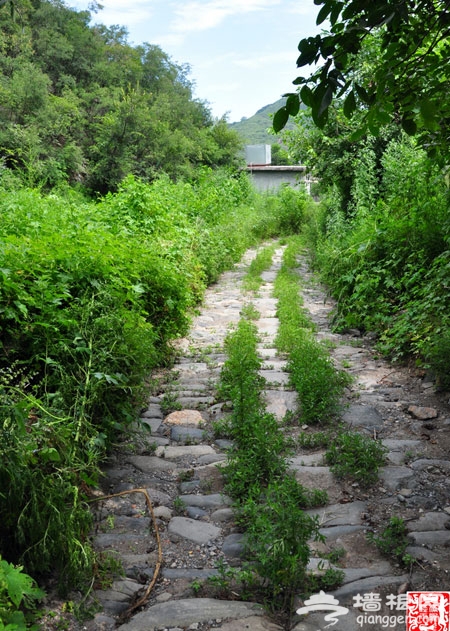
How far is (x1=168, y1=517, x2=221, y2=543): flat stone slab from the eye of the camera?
124 inches

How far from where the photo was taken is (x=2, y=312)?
3525 millimetres

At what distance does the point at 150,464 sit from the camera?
394 cm

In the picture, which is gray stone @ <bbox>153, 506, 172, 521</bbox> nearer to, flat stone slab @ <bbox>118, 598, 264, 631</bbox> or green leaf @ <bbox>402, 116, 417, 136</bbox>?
flat stone slab @ <bbox>118, 598, 264, 631</bbox>

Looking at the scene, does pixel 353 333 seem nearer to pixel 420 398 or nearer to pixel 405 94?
pixel 420 398

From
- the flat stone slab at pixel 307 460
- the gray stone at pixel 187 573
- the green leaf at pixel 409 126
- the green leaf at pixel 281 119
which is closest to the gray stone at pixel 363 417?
the flat stone slab at pixel 307 460

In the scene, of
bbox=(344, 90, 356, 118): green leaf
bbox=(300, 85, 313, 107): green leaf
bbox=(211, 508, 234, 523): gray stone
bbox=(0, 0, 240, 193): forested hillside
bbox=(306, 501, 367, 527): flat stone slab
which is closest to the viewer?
bbox=(300, 85, 313, 107): green leaf

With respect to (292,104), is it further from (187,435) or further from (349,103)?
(187,435)

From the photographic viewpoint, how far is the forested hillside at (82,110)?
56.0 feet

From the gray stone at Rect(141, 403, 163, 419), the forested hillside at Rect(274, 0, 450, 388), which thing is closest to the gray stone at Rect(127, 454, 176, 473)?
the gray stone at Rect(141, 403, 163, 419)

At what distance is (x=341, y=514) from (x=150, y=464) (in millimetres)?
1381

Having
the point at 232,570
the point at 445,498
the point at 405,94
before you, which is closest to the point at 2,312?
the point at 232,570

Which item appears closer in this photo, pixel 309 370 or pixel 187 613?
pixel 187 613

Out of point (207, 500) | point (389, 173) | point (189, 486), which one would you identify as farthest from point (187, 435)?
point (389, 173)

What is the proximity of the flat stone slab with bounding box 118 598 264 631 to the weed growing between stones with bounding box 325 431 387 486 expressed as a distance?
4.41 ft
